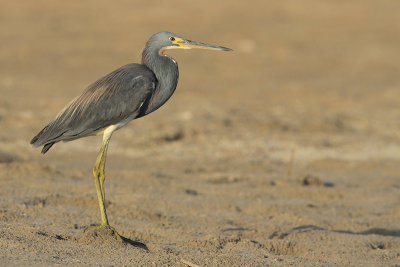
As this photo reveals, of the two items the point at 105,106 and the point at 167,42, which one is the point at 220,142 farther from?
the point at 105,106

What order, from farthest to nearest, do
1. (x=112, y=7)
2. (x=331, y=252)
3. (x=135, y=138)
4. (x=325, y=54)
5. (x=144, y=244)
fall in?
(x=112, y=7)
(x=325, y=54)
(x=135, y=138)
(x=331, y=252)
(x=144, y=244)

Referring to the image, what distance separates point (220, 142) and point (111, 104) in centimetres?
550

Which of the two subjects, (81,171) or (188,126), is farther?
(188,126)

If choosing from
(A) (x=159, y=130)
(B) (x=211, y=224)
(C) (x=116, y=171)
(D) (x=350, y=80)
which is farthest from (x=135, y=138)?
(D) (x=350, y=80)

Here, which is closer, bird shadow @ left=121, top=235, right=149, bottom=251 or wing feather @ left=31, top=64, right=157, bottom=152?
bird shadow @ left=121, top=235, right=149, bottom=251

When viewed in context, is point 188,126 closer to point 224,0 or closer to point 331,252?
point 331,252

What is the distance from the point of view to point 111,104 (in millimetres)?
5242

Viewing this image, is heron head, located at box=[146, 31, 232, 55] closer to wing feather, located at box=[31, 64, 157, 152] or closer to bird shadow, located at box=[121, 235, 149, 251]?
wing feather, located at box=[31, 64, 157, 152]

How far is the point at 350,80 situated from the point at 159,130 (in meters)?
7.64

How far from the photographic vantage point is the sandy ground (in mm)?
5414

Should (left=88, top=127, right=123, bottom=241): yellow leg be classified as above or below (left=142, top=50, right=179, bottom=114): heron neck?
below

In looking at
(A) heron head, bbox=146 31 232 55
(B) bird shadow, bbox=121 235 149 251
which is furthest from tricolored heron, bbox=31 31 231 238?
(B) bird shadow, bbox=121 235 149 251

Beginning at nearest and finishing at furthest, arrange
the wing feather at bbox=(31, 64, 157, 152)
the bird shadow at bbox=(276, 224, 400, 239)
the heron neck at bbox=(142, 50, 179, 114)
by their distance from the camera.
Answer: the wing feather at bbox=(31, 64, 157, 152), the heron neck at bbox=(142, 50, 179, 114), the bird shadow at bbox=(276, 224, 400, 239)

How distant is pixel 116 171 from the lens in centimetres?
837
